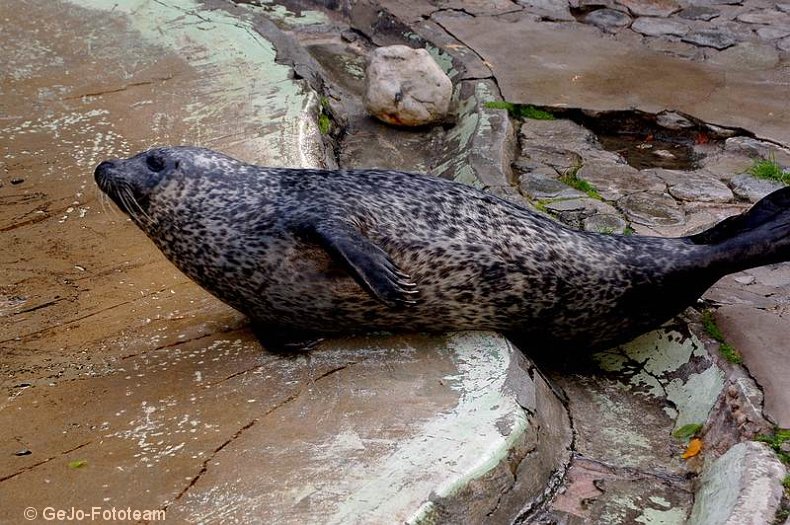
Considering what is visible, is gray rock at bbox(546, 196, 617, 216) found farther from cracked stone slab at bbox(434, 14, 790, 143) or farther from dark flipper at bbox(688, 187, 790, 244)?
cracked stone slab at bbox(434, 14, 790, 143)

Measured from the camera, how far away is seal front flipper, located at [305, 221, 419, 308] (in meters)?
3.92

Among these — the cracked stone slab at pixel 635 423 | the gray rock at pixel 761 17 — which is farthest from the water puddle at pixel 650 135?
the gray rock at pixel 761 17

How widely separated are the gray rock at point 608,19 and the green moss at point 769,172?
2.80 meters

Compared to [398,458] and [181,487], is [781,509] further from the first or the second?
[181,487]

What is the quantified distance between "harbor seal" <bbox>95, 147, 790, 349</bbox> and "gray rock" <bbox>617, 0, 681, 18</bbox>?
4.59m

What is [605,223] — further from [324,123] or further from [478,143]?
[324,123]

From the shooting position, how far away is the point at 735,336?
4598 mm

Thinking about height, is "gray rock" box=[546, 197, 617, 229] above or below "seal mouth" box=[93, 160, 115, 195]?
below

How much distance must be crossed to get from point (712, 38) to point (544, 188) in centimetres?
309

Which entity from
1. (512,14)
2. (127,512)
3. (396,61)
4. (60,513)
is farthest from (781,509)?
(512,14)

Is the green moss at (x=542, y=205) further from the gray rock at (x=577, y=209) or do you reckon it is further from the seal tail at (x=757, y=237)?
the seal tail at (x=757, y=237)

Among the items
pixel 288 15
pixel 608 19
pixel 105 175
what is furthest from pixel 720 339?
pixel 288 15

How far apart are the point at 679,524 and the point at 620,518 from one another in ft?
0.69

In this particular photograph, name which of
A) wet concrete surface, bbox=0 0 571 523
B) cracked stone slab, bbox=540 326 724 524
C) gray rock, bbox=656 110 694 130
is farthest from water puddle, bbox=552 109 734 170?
cracked stone slab, bbox=540 326 724 524
